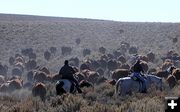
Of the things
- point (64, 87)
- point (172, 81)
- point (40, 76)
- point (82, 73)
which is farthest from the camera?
point (40, 76)

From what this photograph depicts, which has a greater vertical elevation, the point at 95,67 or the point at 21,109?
the point at 21,109

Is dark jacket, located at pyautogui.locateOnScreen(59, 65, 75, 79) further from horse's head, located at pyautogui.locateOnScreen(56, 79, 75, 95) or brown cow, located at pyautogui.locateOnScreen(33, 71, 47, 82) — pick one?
brown cow, located at pyautogui.locateOnScreen(33, 71, 47, 82)

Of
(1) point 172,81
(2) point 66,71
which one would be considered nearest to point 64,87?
(2) point 66,71

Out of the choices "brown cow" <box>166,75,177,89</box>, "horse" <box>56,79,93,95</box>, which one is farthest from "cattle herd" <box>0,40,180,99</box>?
"horse" <box>56,79,93,95</box>

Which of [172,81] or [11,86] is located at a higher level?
[172,81]

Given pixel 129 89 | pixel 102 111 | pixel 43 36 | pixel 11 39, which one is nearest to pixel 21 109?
pixel 102 111

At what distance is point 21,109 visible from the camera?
551 inches

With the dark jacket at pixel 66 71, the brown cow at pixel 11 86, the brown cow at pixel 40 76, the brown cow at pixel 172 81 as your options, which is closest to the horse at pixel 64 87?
the dark jacket at pixel 66 71

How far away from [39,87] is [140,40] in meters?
57.1

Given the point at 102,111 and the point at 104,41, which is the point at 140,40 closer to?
the point at 104,41

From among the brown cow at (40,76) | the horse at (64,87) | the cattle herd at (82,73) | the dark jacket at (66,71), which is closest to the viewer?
the horse at (64,87)

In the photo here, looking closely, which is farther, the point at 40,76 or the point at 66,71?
the point at 40,76

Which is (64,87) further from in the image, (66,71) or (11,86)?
(11,86)

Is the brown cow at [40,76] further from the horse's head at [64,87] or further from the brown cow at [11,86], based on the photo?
the horse's head at [64,87]
